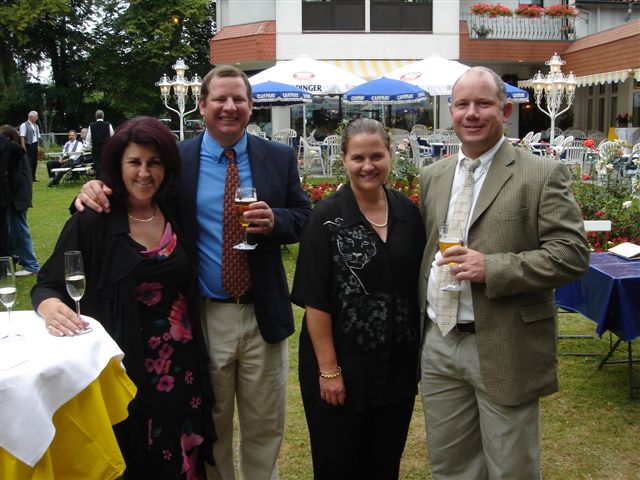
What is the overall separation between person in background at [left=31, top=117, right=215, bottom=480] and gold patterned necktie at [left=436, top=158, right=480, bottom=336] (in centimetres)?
107

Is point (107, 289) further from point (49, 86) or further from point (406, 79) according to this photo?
point (49, 86)

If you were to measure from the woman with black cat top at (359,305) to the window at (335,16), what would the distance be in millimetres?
23364

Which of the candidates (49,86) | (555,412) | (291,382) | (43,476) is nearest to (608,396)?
(555,412)

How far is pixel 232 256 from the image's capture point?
120 inches

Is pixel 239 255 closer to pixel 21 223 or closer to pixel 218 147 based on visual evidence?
pixel 218 147

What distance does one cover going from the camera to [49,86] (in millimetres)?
37531

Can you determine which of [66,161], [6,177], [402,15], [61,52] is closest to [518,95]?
[402,15]

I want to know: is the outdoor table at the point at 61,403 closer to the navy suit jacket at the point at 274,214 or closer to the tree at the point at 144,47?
the navy suit jacket at the point at 274,214

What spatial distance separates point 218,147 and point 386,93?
13648 millimetres

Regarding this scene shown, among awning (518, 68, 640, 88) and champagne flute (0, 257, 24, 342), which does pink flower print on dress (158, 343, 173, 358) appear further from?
awning (518, 68, 640, 88)

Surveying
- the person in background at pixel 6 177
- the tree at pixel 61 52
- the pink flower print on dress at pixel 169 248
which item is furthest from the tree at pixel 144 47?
the pink flower print on dress at pixel 169 248

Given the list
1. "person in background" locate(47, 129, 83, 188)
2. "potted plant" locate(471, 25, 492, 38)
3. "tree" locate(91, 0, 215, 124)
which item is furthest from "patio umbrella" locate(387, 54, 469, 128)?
"tree" locate(91, 0, 215, 124)

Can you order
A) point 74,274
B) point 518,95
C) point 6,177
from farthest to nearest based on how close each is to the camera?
point 518,95 → point 6,177 → point 74,274

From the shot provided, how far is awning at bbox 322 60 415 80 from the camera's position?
2448 cm
